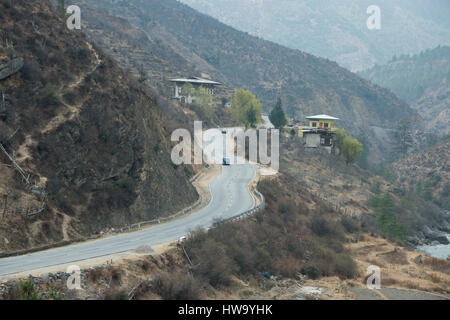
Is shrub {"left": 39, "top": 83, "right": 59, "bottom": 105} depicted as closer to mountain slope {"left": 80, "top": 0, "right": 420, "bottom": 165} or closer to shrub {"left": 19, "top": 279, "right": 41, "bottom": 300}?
shrub {"left": 19, "top": 279, "right": 41, "bottom": 300}

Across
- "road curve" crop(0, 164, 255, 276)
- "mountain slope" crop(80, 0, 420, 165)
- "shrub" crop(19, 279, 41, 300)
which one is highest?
"mountain slope" crop(80, 0, 420, 165)

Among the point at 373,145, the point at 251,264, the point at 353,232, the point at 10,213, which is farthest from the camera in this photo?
the point at 373,145

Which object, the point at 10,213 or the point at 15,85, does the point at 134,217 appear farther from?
the point at 15,85

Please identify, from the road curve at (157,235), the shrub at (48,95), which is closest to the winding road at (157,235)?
the road curve at (157,235)

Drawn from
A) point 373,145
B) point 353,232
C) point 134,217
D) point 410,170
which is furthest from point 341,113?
point 134,217

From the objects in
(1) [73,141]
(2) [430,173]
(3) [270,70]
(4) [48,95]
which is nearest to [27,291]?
(1) [73,141]

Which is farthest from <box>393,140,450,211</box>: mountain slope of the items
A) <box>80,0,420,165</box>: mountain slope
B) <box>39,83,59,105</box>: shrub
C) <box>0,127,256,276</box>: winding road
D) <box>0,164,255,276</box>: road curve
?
<box>39,83,59,105</box>: shrub

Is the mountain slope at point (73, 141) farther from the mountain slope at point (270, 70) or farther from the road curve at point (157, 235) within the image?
the mountain slope at point (270, 70)
